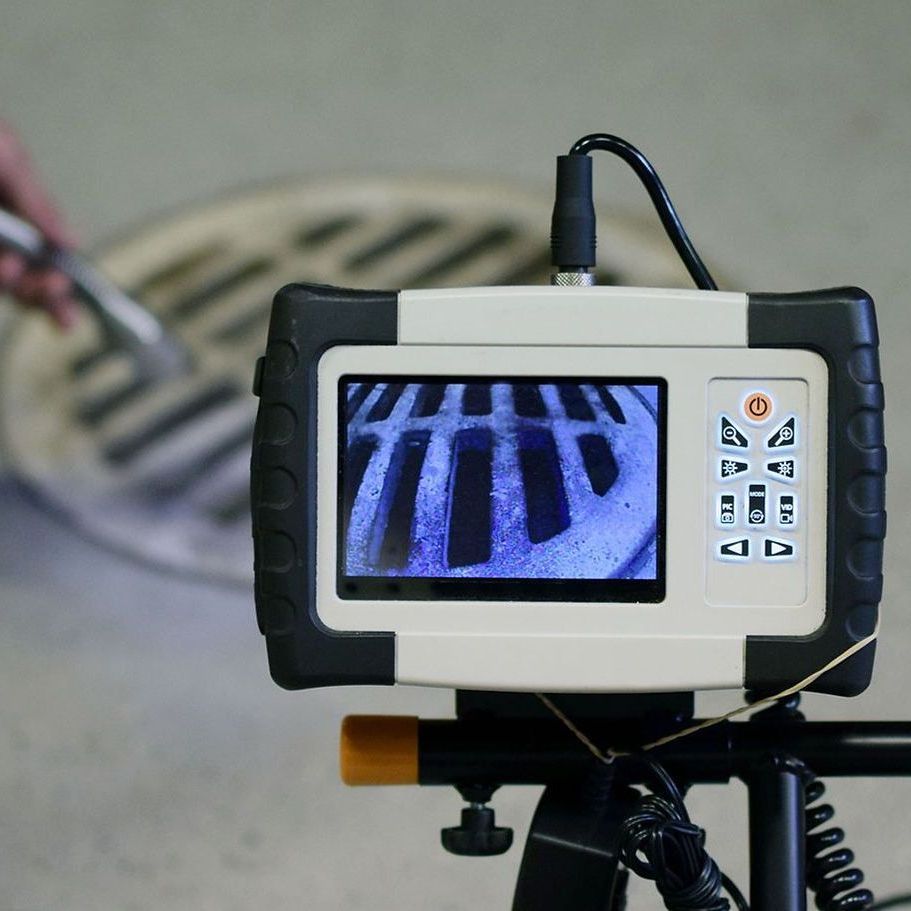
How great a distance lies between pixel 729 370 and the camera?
0.39 metres

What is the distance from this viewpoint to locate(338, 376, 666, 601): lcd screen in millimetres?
390

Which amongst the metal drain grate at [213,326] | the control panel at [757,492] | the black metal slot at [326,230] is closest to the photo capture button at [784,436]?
the control panel at [757,492]

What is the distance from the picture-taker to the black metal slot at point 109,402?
113 cm

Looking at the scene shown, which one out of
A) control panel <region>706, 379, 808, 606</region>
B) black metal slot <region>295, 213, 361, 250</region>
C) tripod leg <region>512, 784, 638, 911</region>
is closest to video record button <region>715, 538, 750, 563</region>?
control panel <region>706, 379, 808, 606</region>

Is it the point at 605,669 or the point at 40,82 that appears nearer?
the point at 605,669

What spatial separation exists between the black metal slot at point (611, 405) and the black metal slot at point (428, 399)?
2.1 inches

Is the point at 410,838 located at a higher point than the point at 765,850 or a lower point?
lower

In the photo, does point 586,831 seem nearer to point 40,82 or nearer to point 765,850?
point 765,850

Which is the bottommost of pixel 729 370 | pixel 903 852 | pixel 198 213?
pixel 903 852

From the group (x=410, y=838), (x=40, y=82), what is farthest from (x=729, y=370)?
(x=40, y=82)

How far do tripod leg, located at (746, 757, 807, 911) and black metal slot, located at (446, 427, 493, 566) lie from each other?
14cm

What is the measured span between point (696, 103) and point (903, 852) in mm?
742

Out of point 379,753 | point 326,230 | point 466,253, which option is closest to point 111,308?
point 326,230

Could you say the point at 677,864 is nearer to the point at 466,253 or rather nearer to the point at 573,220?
the point at 573,220
